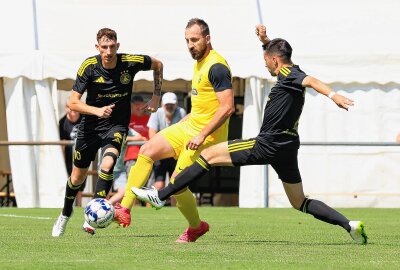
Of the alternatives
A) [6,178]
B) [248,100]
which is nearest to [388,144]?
[248,100]

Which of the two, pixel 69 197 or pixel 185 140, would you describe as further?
pixel 69 197

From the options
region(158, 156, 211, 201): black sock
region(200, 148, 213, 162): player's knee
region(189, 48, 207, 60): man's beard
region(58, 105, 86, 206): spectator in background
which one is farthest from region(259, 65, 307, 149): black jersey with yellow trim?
region(58, 105, 86, 206): spectator in background

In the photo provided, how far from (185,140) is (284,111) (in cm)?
98

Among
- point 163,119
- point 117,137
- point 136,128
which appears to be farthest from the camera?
point 136,128

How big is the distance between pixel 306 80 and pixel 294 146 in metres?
0.70

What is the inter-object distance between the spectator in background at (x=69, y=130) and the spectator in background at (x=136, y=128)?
95 centimetres

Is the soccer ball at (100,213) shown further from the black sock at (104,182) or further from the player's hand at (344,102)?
the player's hand at (344,102)

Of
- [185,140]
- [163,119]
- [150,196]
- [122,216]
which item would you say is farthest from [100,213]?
[163,119]

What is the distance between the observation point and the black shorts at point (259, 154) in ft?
33.1

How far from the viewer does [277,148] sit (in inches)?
400

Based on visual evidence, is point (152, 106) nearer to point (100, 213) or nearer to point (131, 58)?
point (131, 58)

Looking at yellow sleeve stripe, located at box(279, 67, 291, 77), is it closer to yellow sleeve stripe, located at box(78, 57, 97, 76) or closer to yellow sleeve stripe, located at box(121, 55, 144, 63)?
yellow sleeve stripe, located at box(121, 55, 144, 63)

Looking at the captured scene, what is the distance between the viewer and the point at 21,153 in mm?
19844

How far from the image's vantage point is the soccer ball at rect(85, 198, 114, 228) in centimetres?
1043
